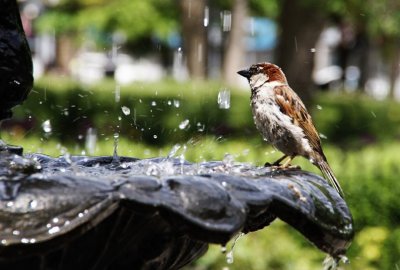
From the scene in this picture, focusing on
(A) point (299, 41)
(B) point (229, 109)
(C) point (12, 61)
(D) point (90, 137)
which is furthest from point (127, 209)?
(B) point (229, 109)

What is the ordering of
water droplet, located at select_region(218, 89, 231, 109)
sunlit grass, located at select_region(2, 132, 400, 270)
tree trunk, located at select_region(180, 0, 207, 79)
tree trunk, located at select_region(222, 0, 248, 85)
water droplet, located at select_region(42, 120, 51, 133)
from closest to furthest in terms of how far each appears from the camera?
water droplet, located at select_region(218, 89, 231, 109), sunlit grass, located at select_region(2, 132, 400, 270), water droplet, located at select_region(42, 120, 51, 133), tree trunk, located at select_region(180, 0, 207, 79), tree trunk, located at select_region(222, 0, 248, 85)

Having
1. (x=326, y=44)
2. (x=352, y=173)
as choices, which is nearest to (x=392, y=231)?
(x=352, y=173)

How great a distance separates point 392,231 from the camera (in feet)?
21.6

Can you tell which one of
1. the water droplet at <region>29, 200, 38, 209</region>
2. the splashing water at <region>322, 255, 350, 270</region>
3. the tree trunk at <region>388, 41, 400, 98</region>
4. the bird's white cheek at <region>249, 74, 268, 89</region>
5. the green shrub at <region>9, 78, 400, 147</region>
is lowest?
the tree trunk at <region>388, 41, 400, 98</region>

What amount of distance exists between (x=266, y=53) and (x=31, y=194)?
39.5 meters

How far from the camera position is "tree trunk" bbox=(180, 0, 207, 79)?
18.6 meters

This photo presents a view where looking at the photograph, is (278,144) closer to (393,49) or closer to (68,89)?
(68,89)

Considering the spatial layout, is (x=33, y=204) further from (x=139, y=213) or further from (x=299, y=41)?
(x=299, y=41)

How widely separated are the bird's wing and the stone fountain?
0.52 m

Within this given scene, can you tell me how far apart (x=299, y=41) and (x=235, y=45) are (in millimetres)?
7859

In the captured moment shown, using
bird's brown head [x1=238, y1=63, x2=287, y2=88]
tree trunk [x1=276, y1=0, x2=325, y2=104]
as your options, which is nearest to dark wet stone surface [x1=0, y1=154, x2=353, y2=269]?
bird's brown head [x1=238, y1=63, x2=287, y2=88]

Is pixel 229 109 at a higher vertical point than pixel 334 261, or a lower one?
lower

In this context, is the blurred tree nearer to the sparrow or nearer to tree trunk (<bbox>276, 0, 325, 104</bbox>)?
tree trunk (<bbox>276, 0, 325, 104</bbox>)

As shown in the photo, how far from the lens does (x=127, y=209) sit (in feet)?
8.23
